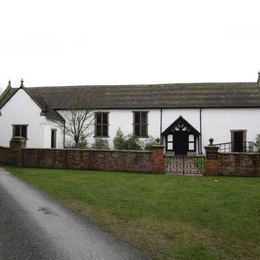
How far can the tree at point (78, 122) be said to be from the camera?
39.2 m

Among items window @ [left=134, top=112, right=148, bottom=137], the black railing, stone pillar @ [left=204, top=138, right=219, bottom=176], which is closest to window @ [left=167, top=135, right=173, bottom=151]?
window @ [left=134, top=112, right=148, bottom=137]

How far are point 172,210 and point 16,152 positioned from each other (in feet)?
55.1

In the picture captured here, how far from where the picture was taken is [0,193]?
14.5 m

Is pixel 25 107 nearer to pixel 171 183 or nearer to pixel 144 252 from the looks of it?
pixel 171 183

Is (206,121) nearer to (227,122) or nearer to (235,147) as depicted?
(227,122)

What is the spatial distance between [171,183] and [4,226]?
10.2m

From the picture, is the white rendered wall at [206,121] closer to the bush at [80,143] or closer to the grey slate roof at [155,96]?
the grey slate roof at [155,96]

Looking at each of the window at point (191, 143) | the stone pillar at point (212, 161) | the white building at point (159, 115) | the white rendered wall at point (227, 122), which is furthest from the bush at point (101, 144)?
the stone pillar at point (212, 161)

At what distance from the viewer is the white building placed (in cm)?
3716

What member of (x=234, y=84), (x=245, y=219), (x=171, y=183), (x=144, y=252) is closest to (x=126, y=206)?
(x=245, y=219)

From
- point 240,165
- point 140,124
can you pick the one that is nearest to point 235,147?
point 140,124

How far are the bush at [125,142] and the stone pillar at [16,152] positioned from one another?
12.3 meters

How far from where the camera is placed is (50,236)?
881 centimetres

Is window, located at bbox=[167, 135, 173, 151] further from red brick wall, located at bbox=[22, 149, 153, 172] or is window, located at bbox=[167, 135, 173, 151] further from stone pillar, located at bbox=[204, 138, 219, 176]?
stone pillar, located at bbox=[204, 138, 219, 176]
